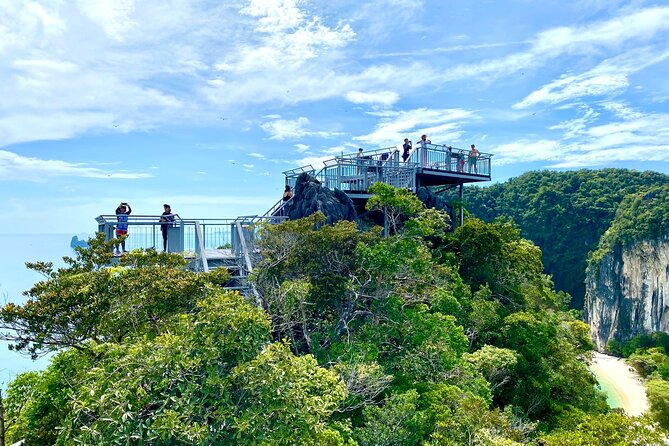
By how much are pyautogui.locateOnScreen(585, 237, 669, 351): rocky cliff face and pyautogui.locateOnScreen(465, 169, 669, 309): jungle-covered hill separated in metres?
7.00

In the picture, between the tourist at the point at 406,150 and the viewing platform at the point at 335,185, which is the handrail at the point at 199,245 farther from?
the tourist at the point at 406,150

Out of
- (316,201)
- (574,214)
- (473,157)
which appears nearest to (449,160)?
(473,157)

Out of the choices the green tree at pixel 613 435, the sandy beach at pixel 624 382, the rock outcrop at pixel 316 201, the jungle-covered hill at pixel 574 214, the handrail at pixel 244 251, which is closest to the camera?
the green tree at pixel 613 435

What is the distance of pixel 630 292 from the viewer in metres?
47.2

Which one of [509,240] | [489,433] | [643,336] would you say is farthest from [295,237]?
[643,336]

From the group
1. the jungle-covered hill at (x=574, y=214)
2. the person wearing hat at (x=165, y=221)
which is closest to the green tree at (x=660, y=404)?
the person wearing hat at (x=165, y=221)

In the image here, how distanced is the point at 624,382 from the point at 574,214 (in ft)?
103

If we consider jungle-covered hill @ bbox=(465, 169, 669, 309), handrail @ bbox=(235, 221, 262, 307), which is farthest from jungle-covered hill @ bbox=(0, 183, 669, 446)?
jungle-covered hill @ bbox=(465, 169, 669, 309)

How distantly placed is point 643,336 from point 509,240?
34.2 metres

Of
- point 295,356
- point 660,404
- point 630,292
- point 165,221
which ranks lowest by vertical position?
point 660,404

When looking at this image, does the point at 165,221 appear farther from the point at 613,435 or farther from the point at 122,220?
the point at 613,435

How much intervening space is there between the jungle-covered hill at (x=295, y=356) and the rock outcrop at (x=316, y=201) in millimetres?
1724

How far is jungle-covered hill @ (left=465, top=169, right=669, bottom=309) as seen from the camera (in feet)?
198

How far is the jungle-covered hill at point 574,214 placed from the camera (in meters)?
Result: 60.4
